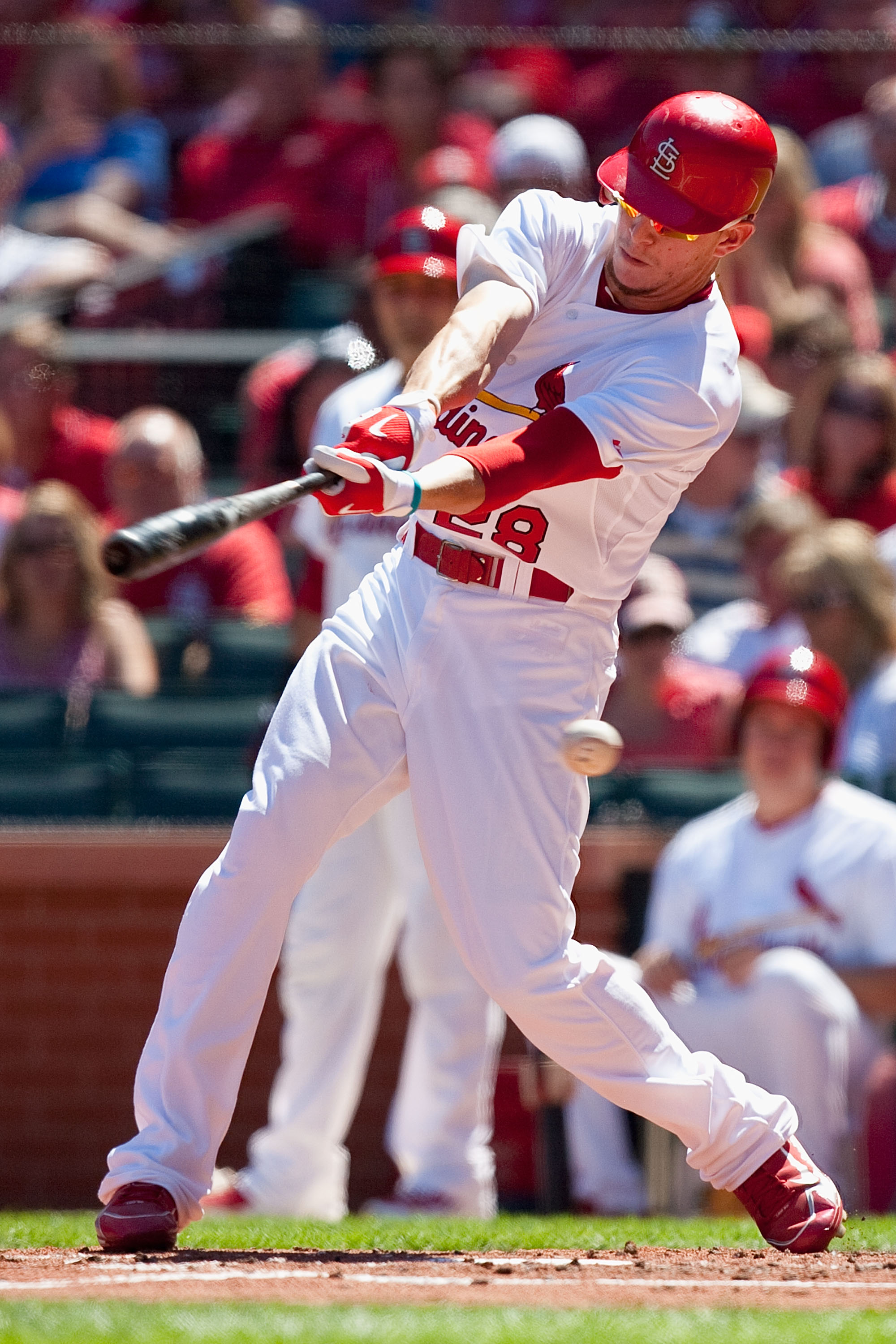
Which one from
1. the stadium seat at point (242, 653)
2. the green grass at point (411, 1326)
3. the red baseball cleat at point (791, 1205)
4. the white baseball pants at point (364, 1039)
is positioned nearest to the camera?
the green grass at point (411, 1326)

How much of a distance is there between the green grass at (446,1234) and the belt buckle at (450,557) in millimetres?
1233

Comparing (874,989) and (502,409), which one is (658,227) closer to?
(502,409)

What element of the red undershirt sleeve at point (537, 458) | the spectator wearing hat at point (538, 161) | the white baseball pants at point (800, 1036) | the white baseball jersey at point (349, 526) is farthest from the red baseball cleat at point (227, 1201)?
the spectator wearing hat at point (538, 161)

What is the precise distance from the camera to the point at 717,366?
343cm

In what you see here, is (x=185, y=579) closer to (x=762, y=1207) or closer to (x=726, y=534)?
(x=726, y=534)

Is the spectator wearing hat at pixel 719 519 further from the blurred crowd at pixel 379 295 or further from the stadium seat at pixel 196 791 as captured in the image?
the stadium seat at pixel 196 791

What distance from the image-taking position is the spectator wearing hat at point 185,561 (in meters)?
6.58

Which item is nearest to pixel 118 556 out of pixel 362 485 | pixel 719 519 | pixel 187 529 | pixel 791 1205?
pixel 187 529

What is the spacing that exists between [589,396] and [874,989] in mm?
2450

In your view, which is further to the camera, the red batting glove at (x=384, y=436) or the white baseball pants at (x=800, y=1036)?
the white baseball pants at (x=800, y=1036)

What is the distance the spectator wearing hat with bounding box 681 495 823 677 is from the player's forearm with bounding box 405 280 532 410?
9.72 feet

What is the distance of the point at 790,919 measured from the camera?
5.40 meters

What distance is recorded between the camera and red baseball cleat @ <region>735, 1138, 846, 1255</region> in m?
3.55

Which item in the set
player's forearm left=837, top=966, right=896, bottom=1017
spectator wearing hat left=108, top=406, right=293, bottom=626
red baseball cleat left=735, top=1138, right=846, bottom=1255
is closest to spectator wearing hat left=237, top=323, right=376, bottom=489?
spectator wearing hat left=108, top=406, right=293, bottom=626
